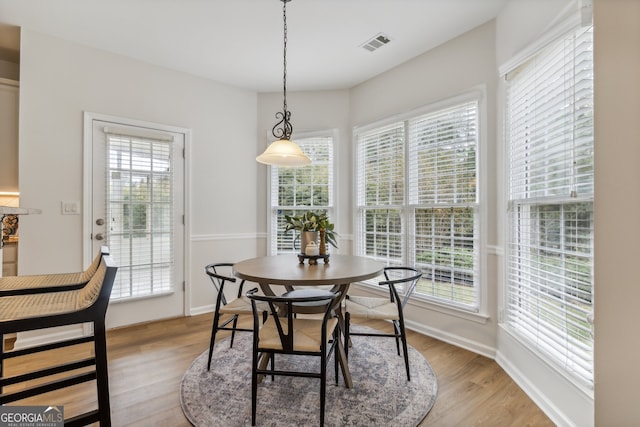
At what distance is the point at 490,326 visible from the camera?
263 cm

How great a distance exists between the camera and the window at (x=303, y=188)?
4.01m

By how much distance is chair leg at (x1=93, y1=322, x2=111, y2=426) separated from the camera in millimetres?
1287

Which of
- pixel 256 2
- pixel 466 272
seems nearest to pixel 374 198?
pixel 466 272

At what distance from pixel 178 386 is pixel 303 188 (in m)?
2.54

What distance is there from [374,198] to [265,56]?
1.92 metres

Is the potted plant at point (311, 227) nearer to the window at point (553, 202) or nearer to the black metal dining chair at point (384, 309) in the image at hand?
the black metal dining chair at point (384, 309)

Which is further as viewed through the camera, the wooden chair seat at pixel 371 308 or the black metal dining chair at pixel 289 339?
the wooden chair seat at pixel 371 308

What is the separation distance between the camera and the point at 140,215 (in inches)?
132

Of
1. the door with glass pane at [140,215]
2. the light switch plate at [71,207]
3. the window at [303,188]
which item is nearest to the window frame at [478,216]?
the window at [303,188]

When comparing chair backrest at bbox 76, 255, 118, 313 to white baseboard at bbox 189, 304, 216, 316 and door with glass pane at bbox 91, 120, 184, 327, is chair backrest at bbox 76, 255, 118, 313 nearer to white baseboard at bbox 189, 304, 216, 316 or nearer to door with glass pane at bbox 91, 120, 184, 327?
door with glass pane at bbox 91, 120, 184, 327

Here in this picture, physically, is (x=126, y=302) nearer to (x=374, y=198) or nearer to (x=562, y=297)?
(x=374, y=198)

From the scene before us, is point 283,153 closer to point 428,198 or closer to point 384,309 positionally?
point 384,309
